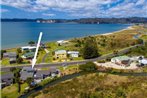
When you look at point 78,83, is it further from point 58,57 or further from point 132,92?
point 58,57

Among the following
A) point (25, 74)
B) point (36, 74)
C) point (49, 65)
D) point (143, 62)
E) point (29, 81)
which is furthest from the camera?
point (143, 62)

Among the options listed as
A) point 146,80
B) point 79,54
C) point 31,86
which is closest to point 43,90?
point 31,86

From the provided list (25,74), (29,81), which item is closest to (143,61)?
(25,74)

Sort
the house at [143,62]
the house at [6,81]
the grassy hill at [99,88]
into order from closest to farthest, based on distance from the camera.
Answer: the grassy hill at [99,88] < the house at [6,81] < the house at [143,62]

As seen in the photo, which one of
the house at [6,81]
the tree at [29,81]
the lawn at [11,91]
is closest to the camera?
the lawn at [11,91]

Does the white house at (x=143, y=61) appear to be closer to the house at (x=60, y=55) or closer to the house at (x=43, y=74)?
the house at (x=60, y=55)

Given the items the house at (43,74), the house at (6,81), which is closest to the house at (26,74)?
the house at (43,74)

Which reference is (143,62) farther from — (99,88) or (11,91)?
(11,91)

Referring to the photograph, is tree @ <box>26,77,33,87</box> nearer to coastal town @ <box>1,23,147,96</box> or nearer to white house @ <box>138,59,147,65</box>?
coastal town @ <box>1,23,147,96</box>

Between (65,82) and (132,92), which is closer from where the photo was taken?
(132,92)

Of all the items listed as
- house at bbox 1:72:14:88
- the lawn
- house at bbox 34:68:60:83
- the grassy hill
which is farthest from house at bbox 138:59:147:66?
house at bbox 1:72:14:88

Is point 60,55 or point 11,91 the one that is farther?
point 60,55
